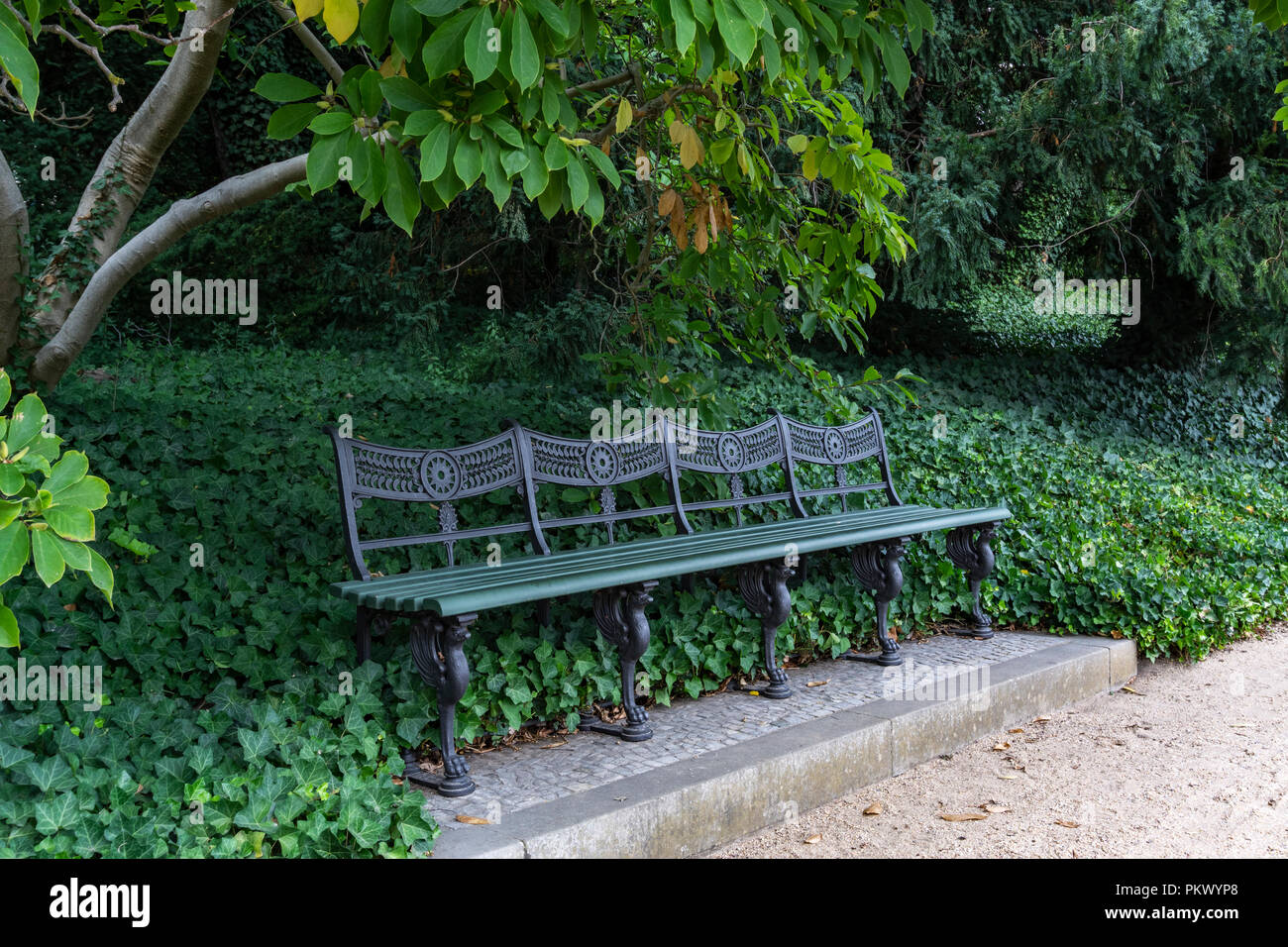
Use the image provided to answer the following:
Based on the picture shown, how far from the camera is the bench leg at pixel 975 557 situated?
5.53 metres

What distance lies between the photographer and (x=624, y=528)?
5.09 meters

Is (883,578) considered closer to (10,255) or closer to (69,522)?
(69,522)

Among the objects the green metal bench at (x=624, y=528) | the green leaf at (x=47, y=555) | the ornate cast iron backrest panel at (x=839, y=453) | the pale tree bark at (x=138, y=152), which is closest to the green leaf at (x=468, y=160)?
the green leaf at (x=47, y=555)

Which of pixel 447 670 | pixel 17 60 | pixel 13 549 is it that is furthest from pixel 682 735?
pixel 17 60

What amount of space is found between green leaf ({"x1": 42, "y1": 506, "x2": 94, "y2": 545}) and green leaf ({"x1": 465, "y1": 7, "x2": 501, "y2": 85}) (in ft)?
3.60

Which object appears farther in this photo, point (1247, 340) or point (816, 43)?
point (1247, 340)

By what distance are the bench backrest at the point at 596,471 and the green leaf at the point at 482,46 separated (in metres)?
1.95

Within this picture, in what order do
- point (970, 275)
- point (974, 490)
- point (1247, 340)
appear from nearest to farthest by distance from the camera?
1. point (974, 490)
2. point (970, 275)
3. point (1247, 340)

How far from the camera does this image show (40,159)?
12.6m

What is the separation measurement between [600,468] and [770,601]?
1000 millimetres

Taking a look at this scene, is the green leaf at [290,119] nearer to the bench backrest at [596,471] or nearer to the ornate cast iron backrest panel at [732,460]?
the bench backrest at [596,471]
